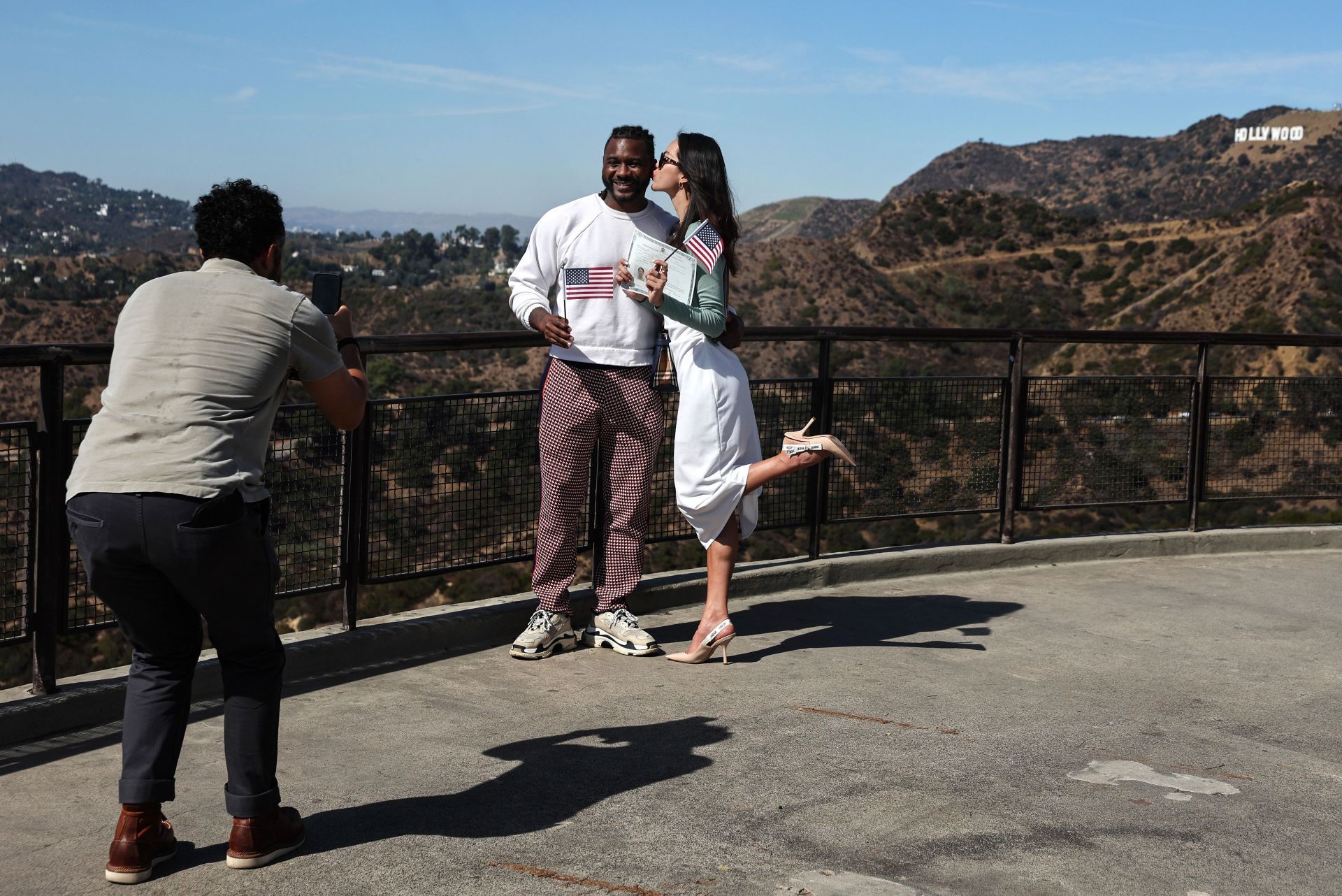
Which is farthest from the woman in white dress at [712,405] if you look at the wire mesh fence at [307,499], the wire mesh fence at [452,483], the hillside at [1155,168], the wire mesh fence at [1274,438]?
the hillside at [1155,168]

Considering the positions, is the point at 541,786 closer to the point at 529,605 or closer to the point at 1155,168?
the point at 529,605

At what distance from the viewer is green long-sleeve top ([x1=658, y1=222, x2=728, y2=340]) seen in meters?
5.00

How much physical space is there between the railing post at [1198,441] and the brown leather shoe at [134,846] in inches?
253

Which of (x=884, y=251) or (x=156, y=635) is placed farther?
(x=884, y=251)

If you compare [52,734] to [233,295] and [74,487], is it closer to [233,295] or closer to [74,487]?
[74,487]

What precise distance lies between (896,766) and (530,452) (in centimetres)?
240

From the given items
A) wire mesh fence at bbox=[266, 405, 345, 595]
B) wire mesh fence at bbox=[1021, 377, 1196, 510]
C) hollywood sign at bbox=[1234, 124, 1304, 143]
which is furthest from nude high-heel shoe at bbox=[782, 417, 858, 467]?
A: hollywood sign at bbox=[1234, 124, 1304, 143]

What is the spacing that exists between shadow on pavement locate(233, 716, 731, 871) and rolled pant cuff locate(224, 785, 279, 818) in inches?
8.4

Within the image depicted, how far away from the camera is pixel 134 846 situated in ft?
10.4

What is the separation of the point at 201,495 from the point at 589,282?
2.47 metres

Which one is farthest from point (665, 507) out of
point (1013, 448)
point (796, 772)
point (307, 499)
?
point (796, 772)

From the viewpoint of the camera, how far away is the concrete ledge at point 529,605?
4.37 metres

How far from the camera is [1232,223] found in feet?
272

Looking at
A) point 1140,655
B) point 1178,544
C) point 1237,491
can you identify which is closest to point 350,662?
point 1140,655
